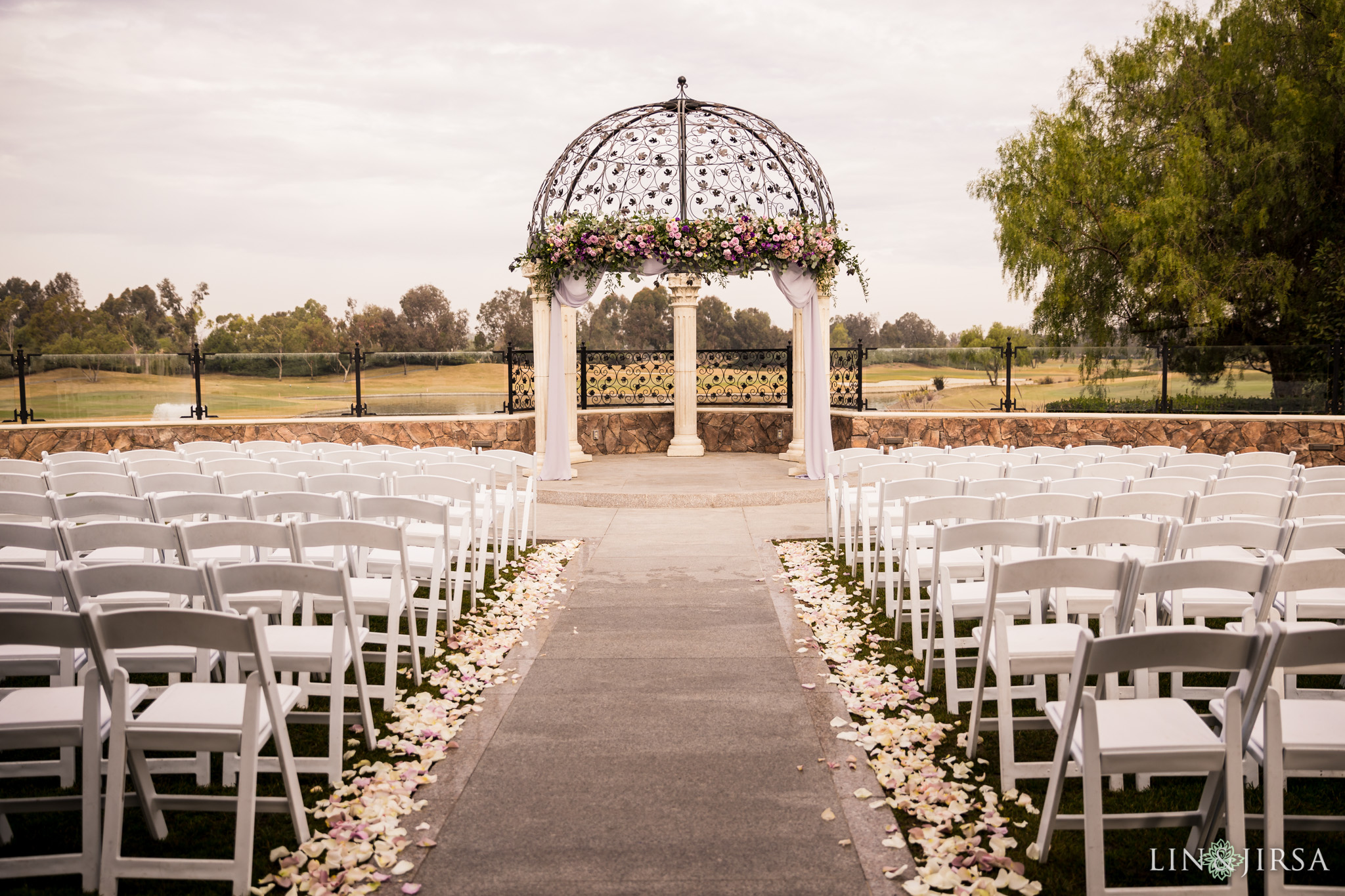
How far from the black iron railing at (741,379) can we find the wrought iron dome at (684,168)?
12.8ft

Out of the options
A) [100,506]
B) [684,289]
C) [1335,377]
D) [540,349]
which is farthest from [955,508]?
[1335,377]

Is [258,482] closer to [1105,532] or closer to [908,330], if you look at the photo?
[1105,532]

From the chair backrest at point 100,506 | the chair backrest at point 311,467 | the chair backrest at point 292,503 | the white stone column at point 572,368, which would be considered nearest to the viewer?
the chair backrest at point 292,503

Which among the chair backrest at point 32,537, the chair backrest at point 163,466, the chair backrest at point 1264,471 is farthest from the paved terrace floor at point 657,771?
the chair backrest at point 1264,471

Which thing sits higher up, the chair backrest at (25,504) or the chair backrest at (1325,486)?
the chair backrest at (25,504)

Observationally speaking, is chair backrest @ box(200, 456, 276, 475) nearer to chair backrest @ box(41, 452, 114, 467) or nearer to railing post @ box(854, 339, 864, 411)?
chair backrest @ box(41, 452, 114, 467)

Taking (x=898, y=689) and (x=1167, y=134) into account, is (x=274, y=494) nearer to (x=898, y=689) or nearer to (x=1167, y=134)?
(x=898, y=689)

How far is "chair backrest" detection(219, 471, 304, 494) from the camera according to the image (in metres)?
5.77

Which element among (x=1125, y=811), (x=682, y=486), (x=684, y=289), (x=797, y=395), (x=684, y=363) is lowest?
(x=1125, y=811)

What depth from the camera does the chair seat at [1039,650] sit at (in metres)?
3.31

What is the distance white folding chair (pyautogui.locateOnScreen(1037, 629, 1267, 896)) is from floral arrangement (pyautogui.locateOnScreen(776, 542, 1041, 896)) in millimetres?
211

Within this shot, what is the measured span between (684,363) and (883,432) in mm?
3541

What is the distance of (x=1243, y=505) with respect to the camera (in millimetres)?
4707

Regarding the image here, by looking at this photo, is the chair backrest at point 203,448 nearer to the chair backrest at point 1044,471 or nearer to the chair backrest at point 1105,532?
the chair backrest at point 1044,471
